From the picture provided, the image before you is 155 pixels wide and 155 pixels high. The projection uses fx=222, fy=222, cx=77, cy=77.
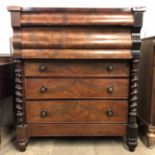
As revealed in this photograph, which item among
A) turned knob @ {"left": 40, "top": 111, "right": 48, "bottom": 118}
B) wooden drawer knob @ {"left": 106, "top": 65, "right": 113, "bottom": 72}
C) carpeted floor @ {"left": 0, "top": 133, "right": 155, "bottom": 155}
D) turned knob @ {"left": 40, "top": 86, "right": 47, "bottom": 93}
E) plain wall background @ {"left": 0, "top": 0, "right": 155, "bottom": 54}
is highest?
plain wall background @ {"left": 0, "top": 0, "right": 155, "bottom": 54}

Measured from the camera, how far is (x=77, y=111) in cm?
165

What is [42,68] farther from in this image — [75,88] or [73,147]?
[73,147]

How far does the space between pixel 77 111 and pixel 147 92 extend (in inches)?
23.2

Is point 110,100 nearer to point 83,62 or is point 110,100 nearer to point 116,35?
point 83,62

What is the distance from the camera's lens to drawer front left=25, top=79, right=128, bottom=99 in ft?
5.29

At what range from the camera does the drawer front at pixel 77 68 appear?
62.7 inches

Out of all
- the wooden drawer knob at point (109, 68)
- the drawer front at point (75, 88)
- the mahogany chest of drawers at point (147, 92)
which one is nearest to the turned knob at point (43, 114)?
the drawer front at point (75, 88)

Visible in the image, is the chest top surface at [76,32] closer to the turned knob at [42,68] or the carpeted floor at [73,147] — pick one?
the turned knob at [42,68]

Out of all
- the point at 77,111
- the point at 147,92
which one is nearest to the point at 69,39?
the point at 77,111

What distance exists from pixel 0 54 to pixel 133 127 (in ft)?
4.49

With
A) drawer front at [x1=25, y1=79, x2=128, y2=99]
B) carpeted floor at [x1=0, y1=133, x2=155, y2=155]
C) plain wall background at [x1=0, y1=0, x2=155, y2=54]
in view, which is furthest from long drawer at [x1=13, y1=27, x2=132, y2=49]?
carpeted floor at [x1=0, y1=133, x2=155, y2=155]

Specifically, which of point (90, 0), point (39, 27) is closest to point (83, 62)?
point (39, 27)

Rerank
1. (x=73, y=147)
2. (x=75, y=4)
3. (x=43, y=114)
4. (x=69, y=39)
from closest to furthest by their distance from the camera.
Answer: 1. (x=69, y=39)
2. (x=43, y=114)
3. (x=73, y=147)
4. (x=75, y=4)

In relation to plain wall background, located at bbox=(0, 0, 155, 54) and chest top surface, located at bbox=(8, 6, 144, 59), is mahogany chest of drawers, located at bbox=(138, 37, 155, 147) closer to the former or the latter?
chest top surface, located at bbox=(8, 6, 144, 59)
